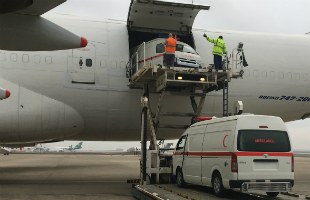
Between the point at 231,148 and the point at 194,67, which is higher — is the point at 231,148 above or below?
below

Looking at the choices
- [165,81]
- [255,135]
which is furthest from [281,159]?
[165,81]

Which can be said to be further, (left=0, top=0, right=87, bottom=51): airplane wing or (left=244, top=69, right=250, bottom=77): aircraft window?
(left=244, top=69, right=250, bottom=77): aircraft window

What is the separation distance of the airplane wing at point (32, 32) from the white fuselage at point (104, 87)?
7359 mm

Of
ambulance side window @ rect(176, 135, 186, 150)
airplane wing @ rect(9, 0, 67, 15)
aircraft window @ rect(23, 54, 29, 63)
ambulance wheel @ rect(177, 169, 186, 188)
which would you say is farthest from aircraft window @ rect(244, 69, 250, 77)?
airplane wing @ rect(9, 0, 67, 15)

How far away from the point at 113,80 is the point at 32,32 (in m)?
8.04

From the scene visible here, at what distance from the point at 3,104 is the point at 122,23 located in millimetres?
5915

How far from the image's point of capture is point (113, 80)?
1370 centimetres

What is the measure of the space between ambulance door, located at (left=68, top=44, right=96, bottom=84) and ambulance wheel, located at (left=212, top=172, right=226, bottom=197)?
6.74 metres

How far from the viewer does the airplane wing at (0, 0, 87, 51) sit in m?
5.55

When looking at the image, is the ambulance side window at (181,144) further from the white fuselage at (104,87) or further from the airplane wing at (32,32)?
the airplane wing at (32,32)

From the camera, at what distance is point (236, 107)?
12.2 metres

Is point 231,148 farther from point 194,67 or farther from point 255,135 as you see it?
point 194,67

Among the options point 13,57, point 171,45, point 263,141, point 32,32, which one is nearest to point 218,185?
point 263,141

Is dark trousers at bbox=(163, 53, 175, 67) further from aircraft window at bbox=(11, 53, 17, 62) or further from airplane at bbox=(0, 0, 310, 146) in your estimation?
aircraft window at bbox=(11, 53, 17, 62)
